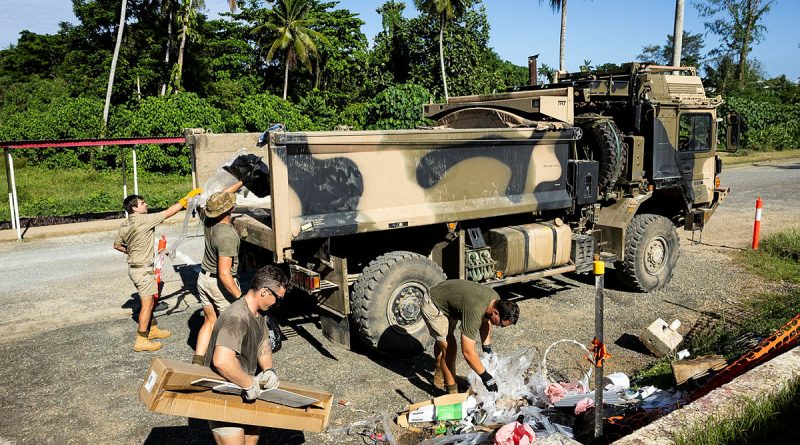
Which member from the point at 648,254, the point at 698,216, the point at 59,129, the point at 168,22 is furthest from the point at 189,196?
the point at 168,22

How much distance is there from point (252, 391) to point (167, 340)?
12.7 feet

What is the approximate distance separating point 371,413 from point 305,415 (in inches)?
61.0

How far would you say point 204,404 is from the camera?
11.2 feet

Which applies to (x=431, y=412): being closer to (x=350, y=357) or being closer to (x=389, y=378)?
(x=389, y=378)

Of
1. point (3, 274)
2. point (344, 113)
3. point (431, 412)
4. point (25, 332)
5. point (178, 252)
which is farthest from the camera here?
point (344, 113)

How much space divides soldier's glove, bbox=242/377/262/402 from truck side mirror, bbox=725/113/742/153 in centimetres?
780

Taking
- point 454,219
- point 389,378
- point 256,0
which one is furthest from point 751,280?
point 256,0

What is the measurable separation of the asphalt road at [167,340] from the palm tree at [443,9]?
74.2 ft

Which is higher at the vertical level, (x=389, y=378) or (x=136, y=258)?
(x=136, y=258)

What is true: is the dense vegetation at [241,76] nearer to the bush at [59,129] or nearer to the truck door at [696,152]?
the bush at [59,129]

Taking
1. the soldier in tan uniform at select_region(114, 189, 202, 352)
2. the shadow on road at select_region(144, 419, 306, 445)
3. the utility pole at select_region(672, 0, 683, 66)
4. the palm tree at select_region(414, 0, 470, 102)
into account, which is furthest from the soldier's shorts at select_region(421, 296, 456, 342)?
Result: the palm tree at select_region(414, 0, 470, 102)

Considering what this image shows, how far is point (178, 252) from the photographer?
36.4 feet

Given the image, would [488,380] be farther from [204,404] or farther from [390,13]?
[390,13]

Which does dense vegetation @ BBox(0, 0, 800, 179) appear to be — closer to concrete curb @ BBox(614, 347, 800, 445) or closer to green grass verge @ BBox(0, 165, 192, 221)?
green grass verge @ BBox(0, 165, 192, 221)
